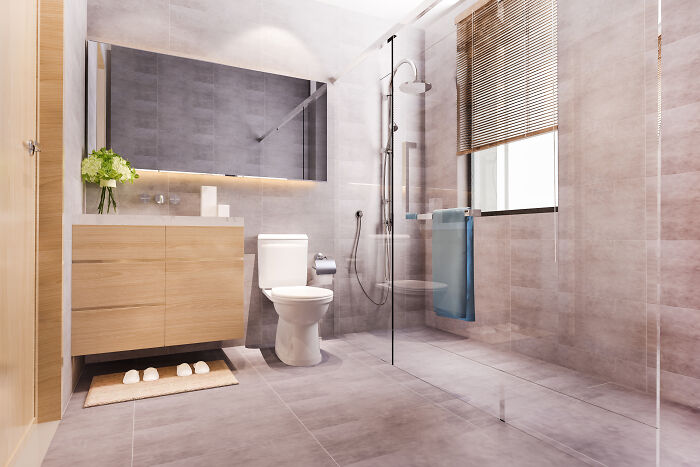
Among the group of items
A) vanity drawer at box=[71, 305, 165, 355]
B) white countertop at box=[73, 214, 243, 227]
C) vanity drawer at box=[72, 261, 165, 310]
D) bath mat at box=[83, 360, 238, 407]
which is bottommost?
bath mat at box=[83, 360, 238, 407]

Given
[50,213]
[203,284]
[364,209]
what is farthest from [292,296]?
[50,213]

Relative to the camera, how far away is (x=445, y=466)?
4.75 feet

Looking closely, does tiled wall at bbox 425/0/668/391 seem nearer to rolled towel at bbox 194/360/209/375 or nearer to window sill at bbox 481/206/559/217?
window sill at bbox 481/206/559/217

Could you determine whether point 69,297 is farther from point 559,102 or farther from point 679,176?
point 679,176

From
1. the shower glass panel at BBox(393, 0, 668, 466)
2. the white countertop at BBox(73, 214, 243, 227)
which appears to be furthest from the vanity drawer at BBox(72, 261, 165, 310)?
the shower glass panel at BBox(393, 0, 668, 466)

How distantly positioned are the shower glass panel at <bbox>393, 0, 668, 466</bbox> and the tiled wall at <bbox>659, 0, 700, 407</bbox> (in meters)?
0.48

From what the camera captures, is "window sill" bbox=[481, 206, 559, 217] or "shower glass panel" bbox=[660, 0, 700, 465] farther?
"shower glass panel" bbox=[660, 0, 700, 465]

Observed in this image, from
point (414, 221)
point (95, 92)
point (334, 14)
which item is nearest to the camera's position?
point (414, 221)

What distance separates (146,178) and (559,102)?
2430 millimetres

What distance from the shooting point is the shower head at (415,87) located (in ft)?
7.25

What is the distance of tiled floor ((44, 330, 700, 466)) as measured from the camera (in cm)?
151

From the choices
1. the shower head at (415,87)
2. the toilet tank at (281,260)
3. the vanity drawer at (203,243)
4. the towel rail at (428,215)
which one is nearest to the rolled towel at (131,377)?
the vanity drawer at (203,243)

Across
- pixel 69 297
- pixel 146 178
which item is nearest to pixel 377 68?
pixel 146 178

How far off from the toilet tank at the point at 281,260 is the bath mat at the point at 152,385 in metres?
0.70
